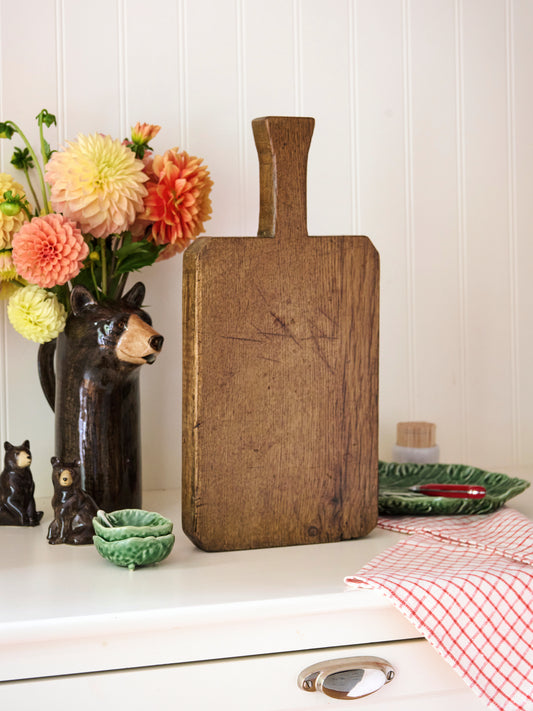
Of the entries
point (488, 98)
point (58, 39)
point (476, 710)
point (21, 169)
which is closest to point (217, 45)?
point (58, 39)

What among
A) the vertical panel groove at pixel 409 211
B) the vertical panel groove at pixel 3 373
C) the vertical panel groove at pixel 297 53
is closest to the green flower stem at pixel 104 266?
the vertical panel groove at pixel 3 373

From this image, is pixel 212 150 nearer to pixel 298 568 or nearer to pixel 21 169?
pixel 21 169

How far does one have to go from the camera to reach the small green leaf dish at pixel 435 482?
3.34 ft

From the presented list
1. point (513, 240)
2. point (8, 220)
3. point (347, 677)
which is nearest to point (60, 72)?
point (8, 220)

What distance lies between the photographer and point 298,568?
834mm

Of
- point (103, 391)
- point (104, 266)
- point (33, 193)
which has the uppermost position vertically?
point (33, 193)

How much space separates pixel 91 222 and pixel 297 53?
502 millimetres

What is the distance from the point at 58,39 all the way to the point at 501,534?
2.99 feet

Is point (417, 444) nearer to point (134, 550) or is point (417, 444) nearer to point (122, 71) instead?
point (134, 550)

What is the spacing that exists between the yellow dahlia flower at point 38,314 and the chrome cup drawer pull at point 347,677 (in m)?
0.50

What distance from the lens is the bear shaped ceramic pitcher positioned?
94 cm

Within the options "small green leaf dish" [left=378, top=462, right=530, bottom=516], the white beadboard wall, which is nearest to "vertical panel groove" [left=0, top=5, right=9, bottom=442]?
Answer: the white beadboard wall

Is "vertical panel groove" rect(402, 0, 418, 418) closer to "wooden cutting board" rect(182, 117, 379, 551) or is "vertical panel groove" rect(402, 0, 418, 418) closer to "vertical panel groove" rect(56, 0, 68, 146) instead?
"wooden cutting board" rect(182, 117, 379, 551)

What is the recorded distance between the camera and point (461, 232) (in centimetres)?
136
